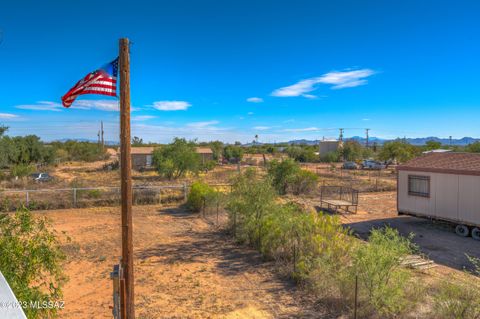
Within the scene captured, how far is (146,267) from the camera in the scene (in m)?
10.3

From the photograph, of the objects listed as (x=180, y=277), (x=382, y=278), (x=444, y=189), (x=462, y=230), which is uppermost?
(x=444, y=189)

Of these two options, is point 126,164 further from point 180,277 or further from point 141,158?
point 141,158

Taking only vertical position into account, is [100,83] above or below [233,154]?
above

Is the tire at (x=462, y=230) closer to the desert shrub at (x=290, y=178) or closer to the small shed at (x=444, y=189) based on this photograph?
the small shed at (x=444, y=189)

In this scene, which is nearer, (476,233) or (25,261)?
(25,261)

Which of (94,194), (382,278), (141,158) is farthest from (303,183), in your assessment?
(141,158)

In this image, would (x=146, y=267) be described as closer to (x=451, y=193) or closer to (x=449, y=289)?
(x=449, y=289)

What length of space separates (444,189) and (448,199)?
0.45 metres

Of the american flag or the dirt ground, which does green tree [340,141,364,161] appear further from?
the american flag

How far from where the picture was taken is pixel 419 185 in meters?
15.8

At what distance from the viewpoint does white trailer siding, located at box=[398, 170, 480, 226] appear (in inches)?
530

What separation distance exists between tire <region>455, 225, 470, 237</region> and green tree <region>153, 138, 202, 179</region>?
21803 millimetres

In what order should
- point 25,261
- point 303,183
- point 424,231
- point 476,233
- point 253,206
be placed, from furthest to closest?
point 303,183 → point 424,231 → point 476,233 → point 253,206 → point 25,261

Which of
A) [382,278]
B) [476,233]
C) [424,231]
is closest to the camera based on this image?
[382,278]
